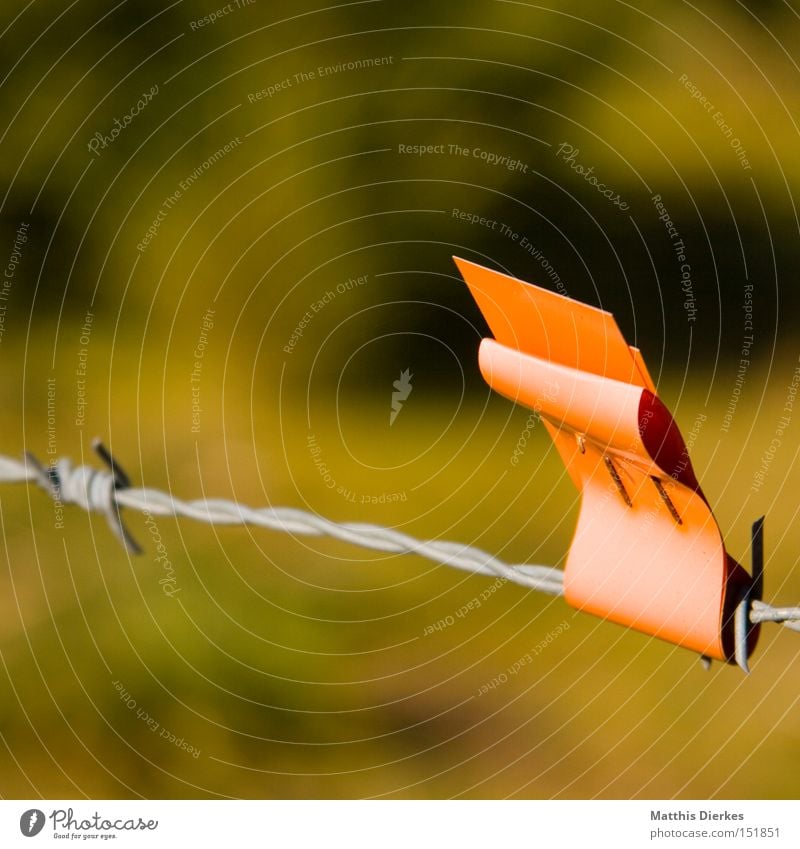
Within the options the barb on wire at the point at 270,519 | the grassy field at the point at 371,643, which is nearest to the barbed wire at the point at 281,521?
the barb on wire at the point at 270,519

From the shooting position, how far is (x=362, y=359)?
3.00 feet

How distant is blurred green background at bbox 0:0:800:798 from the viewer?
785 mm

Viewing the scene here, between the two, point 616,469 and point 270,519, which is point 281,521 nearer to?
point 270,519

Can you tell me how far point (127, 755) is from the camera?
0.76 meters

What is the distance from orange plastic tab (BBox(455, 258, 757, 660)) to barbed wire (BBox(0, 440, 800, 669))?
0.06 ft

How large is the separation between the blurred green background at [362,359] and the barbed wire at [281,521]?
32 cm

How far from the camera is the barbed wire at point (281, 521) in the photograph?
396mm

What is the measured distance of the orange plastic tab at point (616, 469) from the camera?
0.31 metres

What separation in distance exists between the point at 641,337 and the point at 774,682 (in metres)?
0.33

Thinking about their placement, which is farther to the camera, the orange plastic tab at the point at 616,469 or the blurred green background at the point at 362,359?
the blurred green background at the point at 362,359

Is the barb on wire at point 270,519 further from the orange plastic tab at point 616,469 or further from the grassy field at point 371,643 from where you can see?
the grassy field at point 371,643

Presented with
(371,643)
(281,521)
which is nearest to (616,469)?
(281,521)

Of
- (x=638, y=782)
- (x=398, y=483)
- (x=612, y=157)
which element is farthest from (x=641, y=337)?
(x=638, y=782)

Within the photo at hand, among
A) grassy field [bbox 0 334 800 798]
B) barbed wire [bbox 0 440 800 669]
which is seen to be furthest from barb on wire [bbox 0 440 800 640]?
grassy field [bbox 0 334 800 798]
